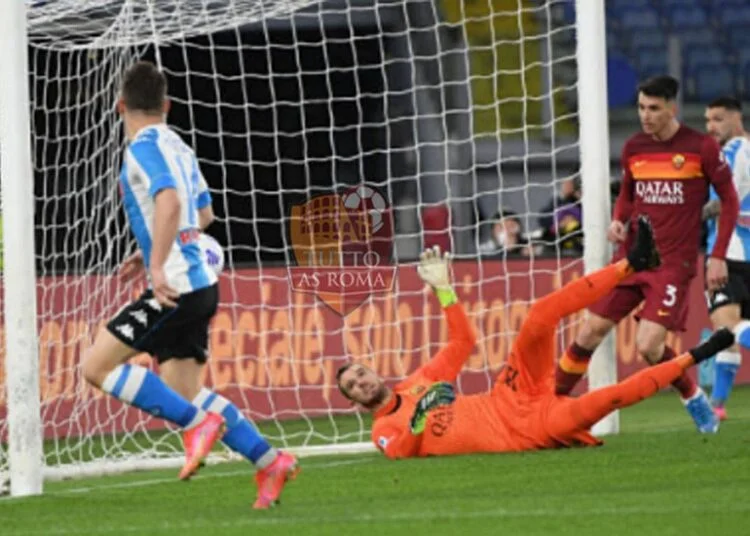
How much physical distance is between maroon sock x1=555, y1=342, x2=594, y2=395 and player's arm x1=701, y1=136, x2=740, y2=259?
85 cm

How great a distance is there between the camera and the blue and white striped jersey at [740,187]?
12.2m

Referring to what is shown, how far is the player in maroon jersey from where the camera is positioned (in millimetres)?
10703

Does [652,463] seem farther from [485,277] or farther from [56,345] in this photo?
→ [485,277]

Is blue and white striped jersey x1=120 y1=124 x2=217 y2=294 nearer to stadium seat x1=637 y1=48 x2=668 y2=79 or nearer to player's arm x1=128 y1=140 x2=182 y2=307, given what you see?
player's arm x1=128 y1=140 x2=182 y2=307

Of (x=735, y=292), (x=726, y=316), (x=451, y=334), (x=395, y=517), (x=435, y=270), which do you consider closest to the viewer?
(x=395, y=517)

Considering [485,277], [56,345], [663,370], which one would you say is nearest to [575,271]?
[485,277]

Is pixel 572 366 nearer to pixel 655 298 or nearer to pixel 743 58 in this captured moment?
pixel 655 298

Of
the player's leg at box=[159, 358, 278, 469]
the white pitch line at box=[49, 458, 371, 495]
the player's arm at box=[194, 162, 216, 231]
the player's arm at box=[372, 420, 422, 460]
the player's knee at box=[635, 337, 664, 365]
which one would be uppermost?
the player's arm at box=[194, 162, 216, 231]

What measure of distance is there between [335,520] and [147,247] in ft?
4.26

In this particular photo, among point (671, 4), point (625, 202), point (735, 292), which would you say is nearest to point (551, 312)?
point (625, 202)

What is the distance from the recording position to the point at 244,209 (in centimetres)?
1455

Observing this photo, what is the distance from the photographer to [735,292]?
12148 mm

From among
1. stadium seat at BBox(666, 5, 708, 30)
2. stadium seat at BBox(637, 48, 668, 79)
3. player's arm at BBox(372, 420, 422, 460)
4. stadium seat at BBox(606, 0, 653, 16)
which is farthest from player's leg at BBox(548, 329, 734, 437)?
stadium seat at BBox(666, 5, 708, 30)

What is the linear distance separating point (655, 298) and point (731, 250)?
5.75ft
